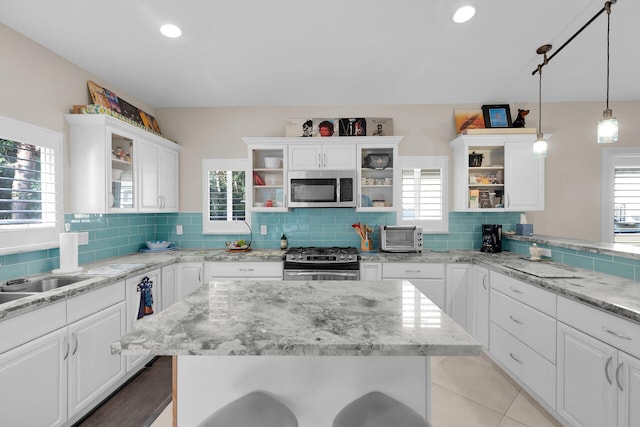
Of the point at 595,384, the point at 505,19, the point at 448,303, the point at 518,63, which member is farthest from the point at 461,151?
the point at 595,384

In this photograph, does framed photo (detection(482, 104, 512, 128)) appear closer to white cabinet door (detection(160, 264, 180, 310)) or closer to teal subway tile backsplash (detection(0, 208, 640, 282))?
teal subway tile backsplash (detection(0, 208, 640, 282))

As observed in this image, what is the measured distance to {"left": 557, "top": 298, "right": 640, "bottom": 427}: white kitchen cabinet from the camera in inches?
57.0

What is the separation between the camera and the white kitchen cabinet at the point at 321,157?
3344mm

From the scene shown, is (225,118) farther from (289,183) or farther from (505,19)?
(505,19)

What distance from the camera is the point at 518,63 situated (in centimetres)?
282

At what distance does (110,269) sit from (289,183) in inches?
74.7

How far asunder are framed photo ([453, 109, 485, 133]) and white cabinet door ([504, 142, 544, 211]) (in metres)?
0.48

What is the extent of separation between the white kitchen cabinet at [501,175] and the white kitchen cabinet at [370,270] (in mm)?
1284

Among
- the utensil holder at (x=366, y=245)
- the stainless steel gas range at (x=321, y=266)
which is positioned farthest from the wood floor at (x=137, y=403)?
the utensil holder at (x=366, y=245)

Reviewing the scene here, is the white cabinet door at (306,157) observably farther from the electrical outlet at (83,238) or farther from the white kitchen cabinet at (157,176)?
the electrical outlet at (83,238)

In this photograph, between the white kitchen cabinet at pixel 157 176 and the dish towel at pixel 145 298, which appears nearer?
the dish towel at pixel 145 298

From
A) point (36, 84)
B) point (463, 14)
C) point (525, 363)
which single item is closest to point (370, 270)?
point (525, 363)

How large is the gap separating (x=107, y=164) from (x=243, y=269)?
1614 millimetres

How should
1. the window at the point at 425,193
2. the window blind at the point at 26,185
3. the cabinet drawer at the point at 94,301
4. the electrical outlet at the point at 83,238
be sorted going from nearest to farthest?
the cabinet drawer at the point at 94,301 < the window blind at the point at 26,185 < the electrical outlet at the point at 83,238 < the window at the point at 425,193
